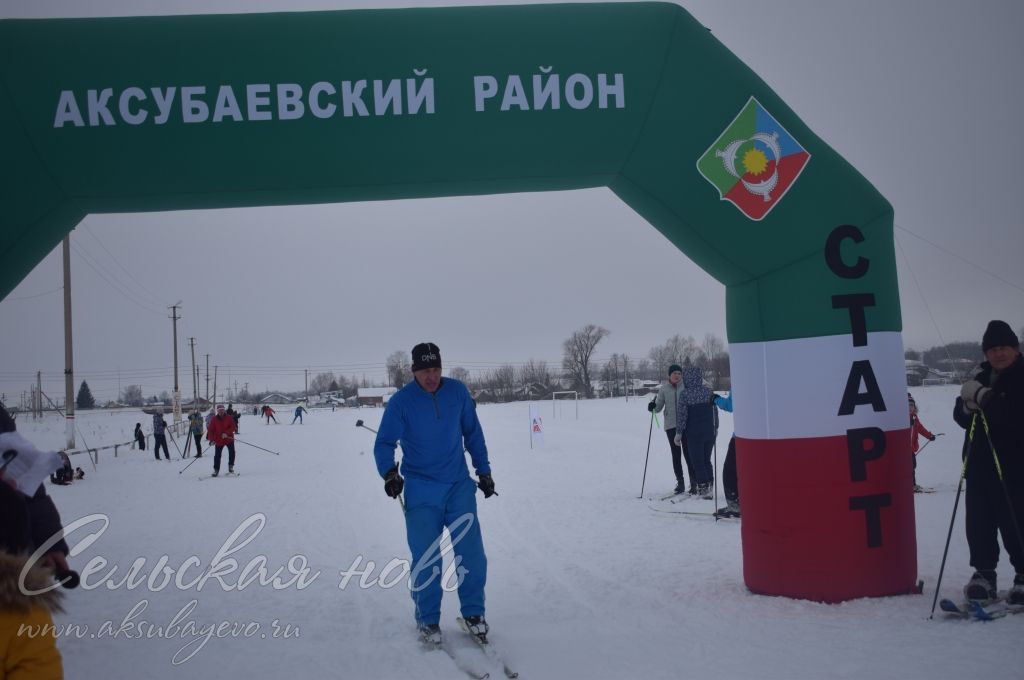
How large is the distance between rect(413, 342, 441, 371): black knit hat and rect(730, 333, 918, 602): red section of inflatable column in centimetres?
228

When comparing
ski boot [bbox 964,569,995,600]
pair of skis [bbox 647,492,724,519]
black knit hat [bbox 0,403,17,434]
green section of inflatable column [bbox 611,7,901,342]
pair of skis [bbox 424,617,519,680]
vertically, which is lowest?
pair of skis [bbox 647,492,724,519]

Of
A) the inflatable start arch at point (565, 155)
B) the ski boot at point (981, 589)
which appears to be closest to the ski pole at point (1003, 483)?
the ski boot at point (981, 589)

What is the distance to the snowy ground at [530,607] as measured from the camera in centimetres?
428

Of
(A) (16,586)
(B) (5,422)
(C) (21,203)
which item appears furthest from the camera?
(C) (21,203)

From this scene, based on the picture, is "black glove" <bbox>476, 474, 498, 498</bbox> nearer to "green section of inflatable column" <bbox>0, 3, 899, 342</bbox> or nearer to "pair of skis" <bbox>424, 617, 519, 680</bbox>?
"pair of skis" <bbox>424, 617, 519, 680</bbox>

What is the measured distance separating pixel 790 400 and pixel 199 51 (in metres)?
4.64

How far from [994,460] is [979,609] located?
3.09 ft

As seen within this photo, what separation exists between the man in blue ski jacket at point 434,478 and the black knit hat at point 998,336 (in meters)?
3.32

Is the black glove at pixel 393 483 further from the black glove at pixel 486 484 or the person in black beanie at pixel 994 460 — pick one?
the person in black beanie at pixel 994 460

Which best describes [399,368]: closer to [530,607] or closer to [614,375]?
[614,375]

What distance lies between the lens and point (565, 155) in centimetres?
542

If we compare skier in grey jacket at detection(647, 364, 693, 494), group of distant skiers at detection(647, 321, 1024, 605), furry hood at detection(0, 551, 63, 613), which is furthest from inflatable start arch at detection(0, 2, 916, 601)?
skier in grey jacket at detection(647, 364, 693, 494)

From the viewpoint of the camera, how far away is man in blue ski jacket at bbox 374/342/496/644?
187 inches

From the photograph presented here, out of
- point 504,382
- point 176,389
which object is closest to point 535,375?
point 504,382
